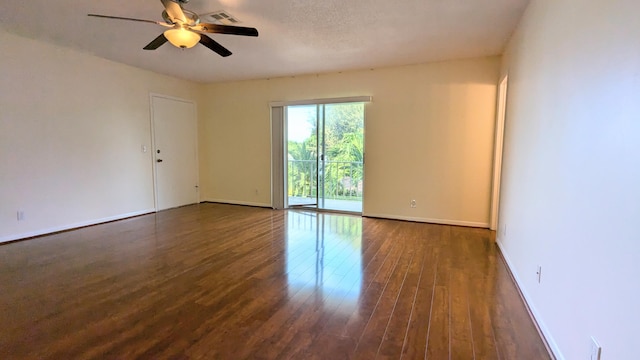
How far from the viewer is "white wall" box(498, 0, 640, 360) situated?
1.14 metres

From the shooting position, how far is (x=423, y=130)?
15.4ft

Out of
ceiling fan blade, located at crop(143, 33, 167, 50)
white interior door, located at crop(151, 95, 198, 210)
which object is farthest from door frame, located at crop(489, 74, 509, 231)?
white interior door, located at crop(151, 95, 198, 210)

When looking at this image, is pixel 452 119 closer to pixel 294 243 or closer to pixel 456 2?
pixel 456 2

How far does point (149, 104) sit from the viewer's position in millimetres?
5258

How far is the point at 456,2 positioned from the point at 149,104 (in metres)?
4.79

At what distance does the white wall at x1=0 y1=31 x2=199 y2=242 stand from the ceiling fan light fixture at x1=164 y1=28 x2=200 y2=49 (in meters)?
2.48

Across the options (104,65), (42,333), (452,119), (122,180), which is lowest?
(42,333)

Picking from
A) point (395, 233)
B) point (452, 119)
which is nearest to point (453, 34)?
point (452, 119)

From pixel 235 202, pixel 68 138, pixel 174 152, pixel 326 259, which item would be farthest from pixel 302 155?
pixel 68 138

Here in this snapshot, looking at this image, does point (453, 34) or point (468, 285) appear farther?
point (453, 34)

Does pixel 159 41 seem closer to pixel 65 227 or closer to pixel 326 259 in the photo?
pixel 326 259

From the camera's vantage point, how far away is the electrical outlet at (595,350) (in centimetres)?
128

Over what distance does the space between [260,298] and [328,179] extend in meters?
3.45

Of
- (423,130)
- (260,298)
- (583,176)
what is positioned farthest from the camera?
(423,130)
